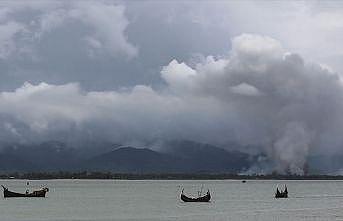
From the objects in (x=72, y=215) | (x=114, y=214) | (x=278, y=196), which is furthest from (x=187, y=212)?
(x=278, y=196)

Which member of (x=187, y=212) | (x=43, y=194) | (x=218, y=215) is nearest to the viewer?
(x=218, y=215)

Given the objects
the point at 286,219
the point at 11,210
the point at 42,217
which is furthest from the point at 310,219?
the point at 11,210

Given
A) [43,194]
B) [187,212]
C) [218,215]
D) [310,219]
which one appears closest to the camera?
[310,219]

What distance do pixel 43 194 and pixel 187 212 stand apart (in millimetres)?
52716

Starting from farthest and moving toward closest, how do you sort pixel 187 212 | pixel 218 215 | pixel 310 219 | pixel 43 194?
pixel 43 194 < pixel 187 212 < pixel 218 215 < pixel 310 219

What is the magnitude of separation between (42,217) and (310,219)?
32.7 meters

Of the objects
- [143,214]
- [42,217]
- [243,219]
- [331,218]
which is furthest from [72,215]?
[331,218]

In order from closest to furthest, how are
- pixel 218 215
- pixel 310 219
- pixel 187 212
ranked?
pixel 310 219 < pixel 218 215 < pixel 187 212

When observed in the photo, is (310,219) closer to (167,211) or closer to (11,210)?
(167,211)

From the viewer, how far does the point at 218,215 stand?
7950 cm

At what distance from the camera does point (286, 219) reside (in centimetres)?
7338

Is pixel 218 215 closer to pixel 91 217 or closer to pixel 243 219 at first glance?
pixel 243 219

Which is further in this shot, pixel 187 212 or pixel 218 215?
pixel 187 212

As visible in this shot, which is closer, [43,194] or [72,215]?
[72,215]
